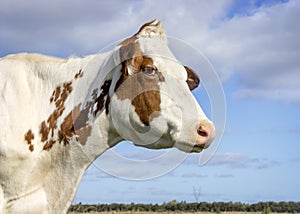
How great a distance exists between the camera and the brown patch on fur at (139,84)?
597cm

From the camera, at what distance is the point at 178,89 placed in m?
5.92

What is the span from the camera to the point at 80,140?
6652mm

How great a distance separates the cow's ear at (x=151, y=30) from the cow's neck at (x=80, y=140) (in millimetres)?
503

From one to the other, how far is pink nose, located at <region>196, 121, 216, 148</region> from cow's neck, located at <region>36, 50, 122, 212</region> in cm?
127

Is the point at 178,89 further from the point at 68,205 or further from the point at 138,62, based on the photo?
the point at 68,205

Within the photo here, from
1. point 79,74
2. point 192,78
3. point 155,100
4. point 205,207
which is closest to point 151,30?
point 192,78

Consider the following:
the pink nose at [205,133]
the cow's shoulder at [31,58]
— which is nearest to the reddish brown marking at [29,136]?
the cow's shoulder at [31,58]

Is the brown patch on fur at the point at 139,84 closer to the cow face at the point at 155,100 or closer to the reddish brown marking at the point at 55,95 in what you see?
the cow face at the point at 155,100

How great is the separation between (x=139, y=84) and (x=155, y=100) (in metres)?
0.28

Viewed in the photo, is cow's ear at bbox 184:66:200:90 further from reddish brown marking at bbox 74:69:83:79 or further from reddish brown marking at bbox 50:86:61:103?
reddish brown marking at bbox 50:86:61:103

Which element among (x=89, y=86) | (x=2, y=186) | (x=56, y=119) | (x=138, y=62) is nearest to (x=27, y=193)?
(x=2, y=186)

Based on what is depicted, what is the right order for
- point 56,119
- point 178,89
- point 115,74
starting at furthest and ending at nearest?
point 56,119 < point 115,74 < point 178,89

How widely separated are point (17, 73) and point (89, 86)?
1076 millimetres

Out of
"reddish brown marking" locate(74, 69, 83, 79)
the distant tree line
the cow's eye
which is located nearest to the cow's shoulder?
"reddish brown marking" locate(74, 69, 83, 79)
